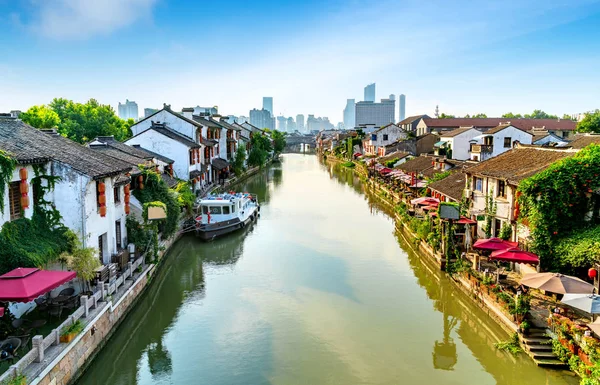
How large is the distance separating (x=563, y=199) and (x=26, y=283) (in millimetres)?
Answer: 18451

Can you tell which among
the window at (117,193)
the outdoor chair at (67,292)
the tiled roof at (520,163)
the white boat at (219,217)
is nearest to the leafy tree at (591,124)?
the tiled roof at (520,163)

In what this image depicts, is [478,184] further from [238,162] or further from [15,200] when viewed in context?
[238,162]

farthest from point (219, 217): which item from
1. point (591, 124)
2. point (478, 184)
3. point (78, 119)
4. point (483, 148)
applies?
point (591, 124)

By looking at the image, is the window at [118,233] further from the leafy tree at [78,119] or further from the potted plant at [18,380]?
the leafy tree at [78,119]

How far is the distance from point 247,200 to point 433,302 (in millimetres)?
20537

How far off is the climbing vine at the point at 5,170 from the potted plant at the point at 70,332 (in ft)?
14.7

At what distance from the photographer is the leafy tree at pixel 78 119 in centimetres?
5816

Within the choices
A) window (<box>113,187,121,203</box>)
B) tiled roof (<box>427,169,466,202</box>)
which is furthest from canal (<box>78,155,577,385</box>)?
tiled roof (<box>427,169,466,202</box>)

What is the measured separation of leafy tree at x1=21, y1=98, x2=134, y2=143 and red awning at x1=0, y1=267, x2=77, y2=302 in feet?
157

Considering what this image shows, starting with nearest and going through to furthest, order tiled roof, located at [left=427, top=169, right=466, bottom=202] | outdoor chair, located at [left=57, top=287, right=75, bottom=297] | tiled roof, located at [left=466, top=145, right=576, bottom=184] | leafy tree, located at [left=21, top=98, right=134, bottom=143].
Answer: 1. outdoor chair, located at [left=57, top=287, right=75, bottom=297]
2. tiled roof, located at [left=466, top=145, right=576, bottom=184]
3. tiled roof, located at [left=427, top=169, right=466, bottom=202]
4. leafy tree, located at [left=21, top=98, right=134, bottom=143]

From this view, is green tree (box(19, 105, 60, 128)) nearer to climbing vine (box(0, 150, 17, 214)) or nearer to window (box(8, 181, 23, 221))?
window (box(8, 181, 23, 221))

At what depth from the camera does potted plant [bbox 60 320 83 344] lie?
43.8 feet

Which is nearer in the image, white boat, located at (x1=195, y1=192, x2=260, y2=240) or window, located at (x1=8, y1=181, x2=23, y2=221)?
window, located at (x1=8, y1=181, x2=23, y2=221)

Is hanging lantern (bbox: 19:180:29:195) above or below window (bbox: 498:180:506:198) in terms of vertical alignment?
above
